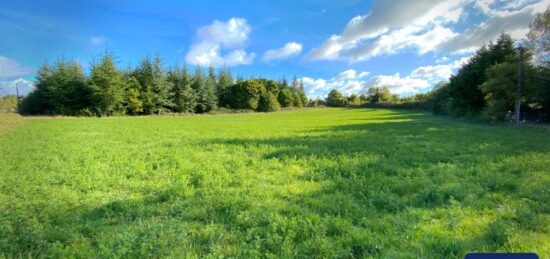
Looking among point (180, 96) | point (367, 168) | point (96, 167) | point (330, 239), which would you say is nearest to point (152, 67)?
point (180, 96)

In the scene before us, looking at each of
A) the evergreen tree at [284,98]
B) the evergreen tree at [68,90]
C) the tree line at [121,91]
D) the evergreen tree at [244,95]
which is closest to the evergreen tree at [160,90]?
the tree line at [121,91]

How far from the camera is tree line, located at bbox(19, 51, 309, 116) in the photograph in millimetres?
45531

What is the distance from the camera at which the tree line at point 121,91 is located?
4553cm

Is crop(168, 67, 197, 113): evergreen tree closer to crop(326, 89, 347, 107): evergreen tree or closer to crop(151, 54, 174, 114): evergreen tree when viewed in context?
crop(151, 54, 174, 114): evergreen tree

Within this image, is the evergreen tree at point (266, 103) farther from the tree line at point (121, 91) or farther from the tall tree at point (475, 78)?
the tall tree at point (475, 78)

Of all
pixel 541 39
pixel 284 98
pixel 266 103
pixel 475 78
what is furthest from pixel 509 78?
pixel 284 98

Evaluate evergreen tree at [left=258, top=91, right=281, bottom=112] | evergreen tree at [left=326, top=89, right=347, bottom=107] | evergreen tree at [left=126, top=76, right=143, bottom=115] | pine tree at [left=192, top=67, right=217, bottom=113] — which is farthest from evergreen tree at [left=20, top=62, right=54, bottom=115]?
evergreen tree at [left=326, top=89, right=347, bottom=107]

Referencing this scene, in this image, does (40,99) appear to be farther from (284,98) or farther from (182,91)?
(284,98)

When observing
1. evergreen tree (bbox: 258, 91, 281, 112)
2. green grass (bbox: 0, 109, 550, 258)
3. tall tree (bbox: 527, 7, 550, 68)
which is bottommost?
green grass (bbox: 0, 109, 550, 258)

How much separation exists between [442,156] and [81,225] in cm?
1107

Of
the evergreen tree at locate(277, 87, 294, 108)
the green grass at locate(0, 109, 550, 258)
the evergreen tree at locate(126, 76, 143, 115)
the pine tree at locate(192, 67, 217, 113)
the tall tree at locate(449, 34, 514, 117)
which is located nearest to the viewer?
the green grass at locate(0, 109, 550, 258)

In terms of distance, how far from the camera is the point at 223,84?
241ft

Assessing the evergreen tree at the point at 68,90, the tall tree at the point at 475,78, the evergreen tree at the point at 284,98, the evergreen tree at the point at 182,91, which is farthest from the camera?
the evergreen tree at the point at 284,98

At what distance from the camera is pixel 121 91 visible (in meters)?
47.3
